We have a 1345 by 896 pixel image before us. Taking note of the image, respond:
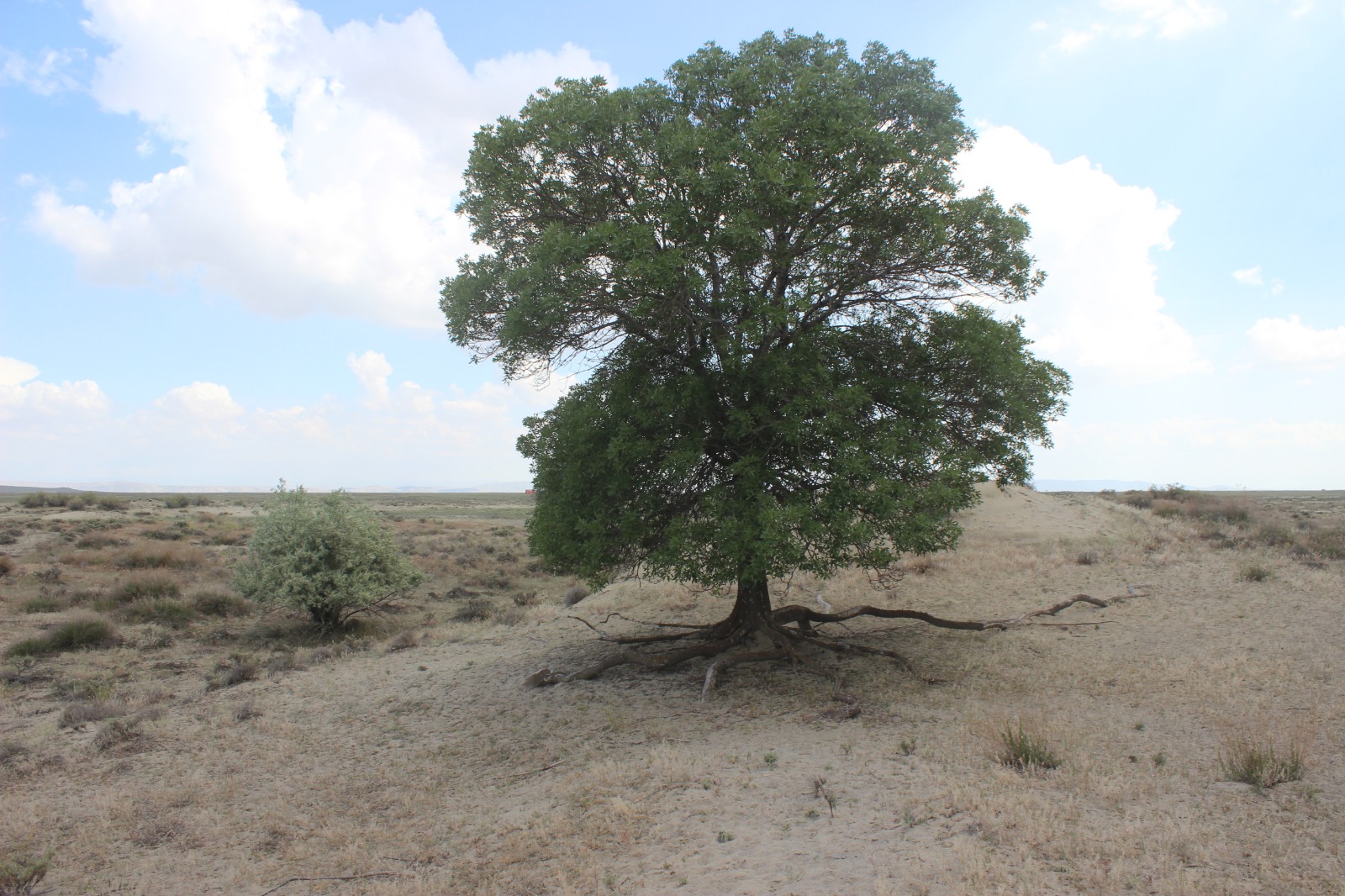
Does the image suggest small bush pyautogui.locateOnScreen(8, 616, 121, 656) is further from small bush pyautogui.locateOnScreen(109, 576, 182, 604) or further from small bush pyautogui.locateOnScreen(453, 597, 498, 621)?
small bush pyautogui.locateOnScreen(453, 597, 498, 621)

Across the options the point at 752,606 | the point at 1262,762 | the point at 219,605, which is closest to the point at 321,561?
the point at 219,605

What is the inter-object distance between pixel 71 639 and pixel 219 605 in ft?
15.1

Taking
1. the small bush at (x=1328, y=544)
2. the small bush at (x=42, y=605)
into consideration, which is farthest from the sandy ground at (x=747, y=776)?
the small bush at (x=42, y=605)

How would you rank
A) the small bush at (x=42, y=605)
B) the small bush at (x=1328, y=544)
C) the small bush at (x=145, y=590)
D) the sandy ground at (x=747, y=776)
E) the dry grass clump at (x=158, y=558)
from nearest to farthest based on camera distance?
the sandy ground at (x=747, y=776), the small bush at (x=1328, y=544), the small bush at (x=42, y=605), the small bush at (x=145, y=590), the dry grass clump at (x=158, y=558)

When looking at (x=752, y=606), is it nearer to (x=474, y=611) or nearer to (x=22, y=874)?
(x=22, y=874)

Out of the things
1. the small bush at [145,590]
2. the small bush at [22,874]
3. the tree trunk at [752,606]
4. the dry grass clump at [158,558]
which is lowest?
the small bush at [22,874]

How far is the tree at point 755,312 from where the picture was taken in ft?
31.5

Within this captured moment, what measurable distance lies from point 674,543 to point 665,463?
1.09 meters

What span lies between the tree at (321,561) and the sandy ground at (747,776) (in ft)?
13.8

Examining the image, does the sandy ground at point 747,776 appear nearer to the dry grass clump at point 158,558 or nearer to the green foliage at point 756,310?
the green foliage at point 756,310

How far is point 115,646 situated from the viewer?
55.2ft

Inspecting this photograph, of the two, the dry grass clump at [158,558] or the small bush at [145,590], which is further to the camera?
the dry grass clump at [158,558]

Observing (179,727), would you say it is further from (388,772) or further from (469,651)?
(469,651)

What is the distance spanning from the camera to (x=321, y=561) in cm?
1903
